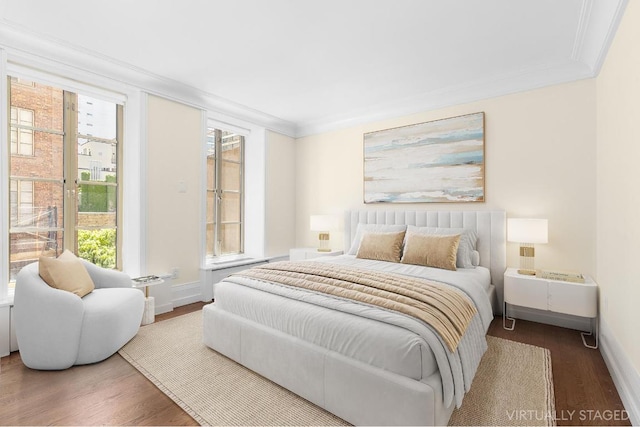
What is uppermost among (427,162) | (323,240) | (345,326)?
(427,162)

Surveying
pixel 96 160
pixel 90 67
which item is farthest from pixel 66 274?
pixel 90 67

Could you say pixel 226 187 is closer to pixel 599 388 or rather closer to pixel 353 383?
pixel 353 383

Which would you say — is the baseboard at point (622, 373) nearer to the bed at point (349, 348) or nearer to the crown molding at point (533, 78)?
the bed at point (349, 348)

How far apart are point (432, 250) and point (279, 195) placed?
9.03 ft

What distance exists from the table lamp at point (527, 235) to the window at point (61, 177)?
165 inches

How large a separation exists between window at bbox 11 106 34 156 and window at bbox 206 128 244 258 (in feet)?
6.26

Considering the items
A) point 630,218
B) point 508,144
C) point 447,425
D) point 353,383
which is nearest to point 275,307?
point 353,383

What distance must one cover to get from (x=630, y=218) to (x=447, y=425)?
1.67 m

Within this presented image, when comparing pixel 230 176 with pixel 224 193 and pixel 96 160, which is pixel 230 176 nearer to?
pixel 224 193

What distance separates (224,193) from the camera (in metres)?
4.68

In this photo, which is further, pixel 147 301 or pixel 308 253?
pixel 308 253

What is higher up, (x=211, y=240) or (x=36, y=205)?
(x=36, y=205)

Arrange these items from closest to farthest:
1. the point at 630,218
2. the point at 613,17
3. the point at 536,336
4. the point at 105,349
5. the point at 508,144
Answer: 1. the point at 630,218
2. the point at 613,17
3. the point at 105,349
4. the point at 536,336
5. the point at 508,144

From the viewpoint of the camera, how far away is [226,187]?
471cm
